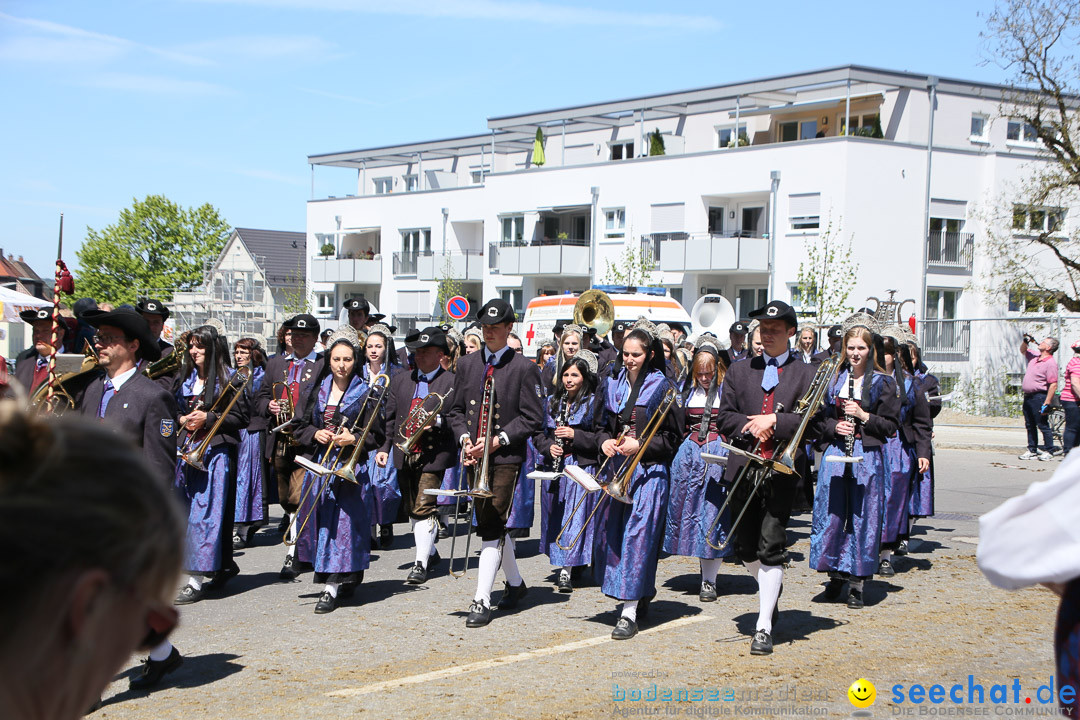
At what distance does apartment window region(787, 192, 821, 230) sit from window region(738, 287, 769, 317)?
3054mm

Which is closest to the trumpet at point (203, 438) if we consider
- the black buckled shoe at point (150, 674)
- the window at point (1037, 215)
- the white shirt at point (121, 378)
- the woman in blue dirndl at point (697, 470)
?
the white shirt at point (121, 378)

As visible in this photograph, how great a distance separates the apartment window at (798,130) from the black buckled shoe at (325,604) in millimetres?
36156

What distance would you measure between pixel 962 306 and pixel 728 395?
106 ft

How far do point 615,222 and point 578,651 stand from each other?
36.4 metres

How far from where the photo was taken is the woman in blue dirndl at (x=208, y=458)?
24.8ft

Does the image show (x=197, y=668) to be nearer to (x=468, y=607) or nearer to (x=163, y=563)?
(x=468, y=607)

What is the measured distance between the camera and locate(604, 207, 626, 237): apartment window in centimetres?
4159

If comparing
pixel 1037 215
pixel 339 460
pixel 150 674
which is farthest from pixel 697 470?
pixel 1037 215

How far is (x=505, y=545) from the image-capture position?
7566 millimetres

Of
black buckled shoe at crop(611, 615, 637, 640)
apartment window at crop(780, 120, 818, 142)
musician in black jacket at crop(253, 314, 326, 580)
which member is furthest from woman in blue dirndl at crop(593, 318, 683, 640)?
apartment window at crop(780, 120, 818, 142)

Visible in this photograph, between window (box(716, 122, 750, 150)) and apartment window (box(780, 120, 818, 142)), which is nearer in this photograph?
apartment window (box(780, 120, 818, 142))

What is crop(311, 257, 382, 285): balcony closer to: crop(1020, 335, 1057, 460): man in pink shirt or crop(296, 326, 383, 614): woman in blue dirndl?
crop(1020, 335, 1057, 460): man in pink shirt

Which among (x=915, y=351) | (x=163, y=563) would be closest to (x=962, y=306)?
(x=915, y=351)

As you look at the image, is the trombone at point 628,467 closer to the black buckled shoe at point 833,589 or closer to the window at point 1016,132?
the black buckled shoe at point 833,589
